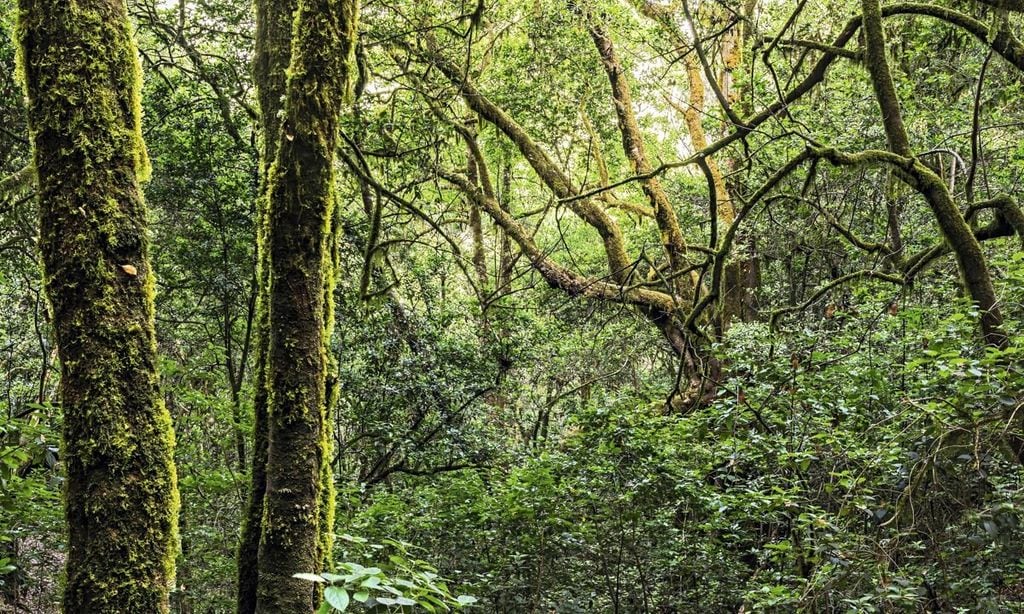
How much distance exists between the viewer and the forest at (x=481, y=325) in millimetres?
2365

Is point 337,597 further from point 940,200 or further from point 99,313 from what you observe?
point 940,200

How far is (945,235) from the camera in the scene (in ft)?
17.2

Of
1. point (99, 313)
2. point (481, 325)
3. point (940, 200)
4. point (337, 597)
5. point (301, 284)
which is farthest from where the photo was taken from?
point (481, 325)

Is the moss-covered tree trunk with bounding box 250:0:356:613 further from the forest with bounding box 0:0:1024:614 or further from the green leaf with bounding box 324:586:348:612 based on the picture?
the green leaf with bounding box 324:586:348:612

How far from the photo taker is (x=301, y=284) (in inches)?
125

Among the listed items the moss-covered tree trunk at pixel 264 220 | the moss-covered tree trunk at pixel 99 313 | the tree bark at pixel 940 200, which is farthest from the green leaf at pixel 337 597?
the tree bark at pixel 940 200

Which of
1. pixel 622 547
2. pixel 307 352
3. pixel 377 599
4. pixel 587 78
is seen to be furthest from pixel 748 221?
pixel 377 599

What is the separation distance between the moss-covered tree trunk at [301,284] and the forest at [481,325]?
0.01 metres

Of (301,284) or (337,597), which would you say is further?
(301,284)

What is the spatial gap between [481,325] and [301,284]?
7.01 m

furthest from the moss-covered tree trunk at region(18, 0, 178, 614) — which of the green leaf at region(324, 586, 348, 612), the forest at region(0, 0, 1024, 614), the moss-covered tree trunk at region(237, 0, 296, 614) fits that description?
the moss-covered tree trunk at region(237, 0, 296, 614)

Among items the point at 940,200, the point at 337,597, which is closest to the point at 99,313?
the point at 337,597

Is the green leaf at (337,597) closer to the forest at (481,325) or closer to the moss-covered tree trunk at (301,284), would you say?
the forest at (481,325)

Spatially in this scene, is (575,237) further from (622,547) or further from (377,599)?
(377,599)
